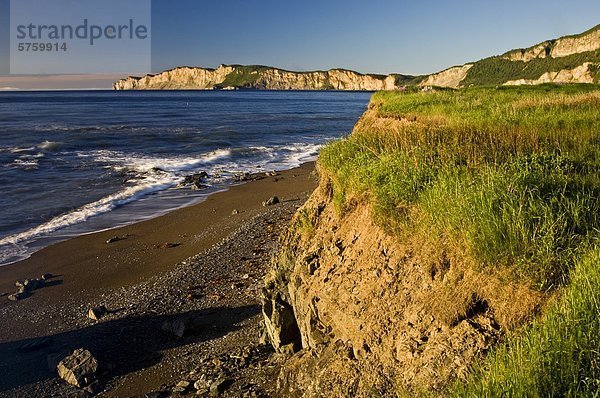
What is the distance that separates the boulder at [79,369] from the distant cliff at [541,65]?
342 feet

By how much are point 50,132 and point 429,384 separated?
5286 centimetres

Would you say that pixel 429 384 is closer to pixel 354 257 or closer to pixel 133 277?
pixel 354 257

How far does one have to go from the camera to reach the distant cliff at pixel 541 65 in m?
108

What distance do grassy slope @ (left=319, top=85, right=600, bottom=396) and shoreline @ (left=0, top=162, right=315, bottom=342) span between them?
7.01 meters

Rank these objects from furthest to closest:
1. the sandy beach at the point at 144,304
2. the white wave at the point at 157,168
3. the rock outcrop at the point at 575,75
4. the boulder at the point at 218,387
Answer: the rock outcrop at the point at 575,75 < the white wave at the point at 157,168 < the sandy beach at the point at 144,304 < the boulder at the point at 218,387

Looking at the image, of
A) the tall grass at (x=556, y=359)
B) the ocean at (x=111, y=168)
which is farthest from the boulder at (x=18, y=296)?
the tall grass at (x=556, y=359)

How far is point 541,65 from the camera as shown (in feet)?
480

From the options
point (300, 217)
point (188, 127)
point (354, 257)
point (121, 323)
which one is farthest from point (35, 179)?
point (188, 127)

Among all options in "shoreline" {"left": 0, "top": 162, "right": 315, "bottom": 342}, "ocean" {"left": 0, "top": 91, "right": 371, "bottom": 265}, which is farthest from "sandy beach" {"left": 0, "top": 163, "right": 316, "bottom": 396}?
"ocean" {"left": 0, "top": 91, "right": 371, "bottom": 265}

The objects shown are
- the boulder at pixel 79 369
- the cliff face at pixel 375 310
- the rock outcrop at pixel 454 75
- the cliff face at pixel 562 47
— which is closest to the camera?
the cliff face at pixel 375 310

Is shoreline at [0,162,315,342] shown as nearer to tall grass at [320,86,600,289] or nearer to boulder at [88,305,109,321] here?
boulder at [88,305,109,321]

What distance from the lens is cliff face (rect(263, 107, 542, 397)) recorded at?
4066 mm

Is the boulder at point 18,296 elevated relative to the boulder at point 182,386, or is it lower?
elevated

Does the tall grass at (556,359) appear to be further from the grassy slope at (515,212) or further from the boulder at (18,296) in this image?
the boulder at (18,296)
